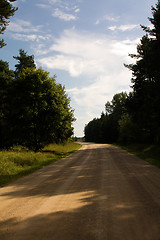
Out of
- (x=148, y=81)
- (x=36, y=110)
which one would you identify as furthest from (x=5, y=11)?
(x=148, y=81)

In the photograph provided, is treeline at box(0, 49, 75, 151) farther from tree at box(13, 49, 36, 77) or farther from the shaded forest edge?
tree at box(13, 49, 36, 77)

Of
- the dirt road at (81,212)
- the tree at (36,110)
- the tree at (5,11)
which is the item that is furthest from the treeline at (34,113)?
the dirt road at (81,212)

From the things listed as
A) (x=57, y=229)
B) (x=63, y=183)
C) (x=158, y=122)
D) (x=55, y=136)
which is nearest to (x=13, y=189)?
(x=63, y=183)

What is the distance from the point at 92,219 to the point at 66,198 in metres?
1.79

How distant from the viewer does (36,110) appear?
2352 centimetres

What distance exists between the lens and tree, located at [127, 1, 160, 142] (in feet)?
66.0

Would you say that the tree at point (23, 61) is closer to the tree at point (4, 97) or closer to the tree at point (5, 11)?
the tree at point (4, 97)

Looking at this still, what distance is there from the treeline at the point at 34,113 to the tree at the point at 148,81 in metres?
10.8

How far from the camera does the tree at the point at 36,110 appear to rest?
23578 mm

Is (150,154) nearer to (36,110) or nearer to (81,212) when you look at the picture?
(36,110)

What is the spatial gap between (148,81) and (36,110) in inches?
619

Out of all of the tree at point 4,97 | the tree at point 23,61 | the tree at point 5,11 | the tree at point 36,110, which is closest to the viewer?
the tree at point 5,11

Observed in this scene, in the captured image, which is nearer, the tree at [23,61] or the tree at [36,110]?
Answer: the tree at [36,110]

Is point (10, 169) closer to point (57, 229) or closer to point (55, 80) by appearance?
point (57, 229)
